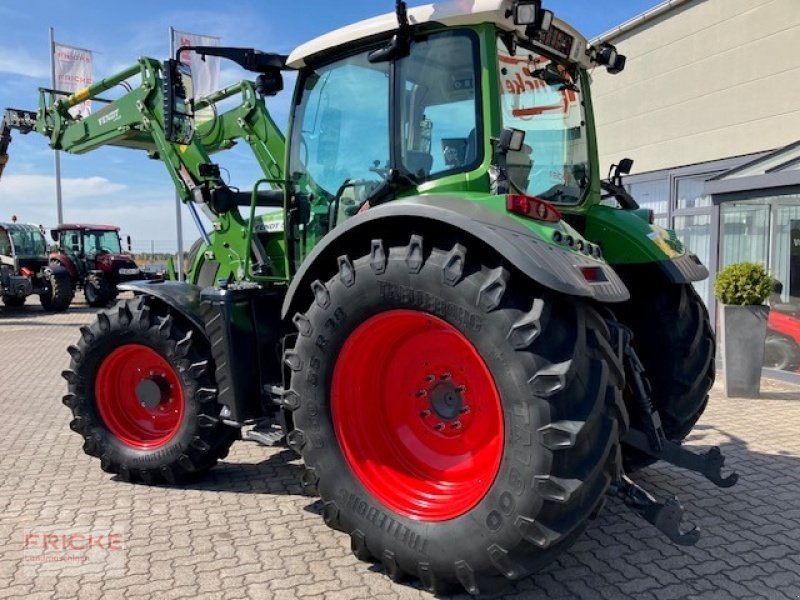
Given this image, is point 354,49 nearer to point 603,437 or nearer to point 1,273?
point 603,437

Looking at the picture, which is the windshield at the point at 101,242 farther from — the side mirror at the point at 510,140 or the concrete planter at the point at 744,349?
the side mirror at the point at 510,140

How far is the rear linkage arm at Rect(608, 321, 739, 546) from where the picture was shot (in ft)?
8.89

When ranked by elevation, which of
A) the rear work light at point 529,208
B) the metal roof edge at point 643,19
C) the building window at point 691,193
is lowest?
the rear work light at point 529,208

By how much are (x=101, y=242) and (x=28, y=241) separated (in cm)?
182

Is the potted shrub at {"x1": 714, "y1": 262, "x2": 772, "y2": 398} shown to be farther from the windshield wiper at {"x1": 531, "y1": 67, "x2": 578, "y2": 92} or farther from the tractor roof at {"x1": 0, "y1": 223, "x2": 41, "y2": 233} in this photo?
the tractor roof at {"x1": 0, "y1": 223, "x2": 41, "y2": 233}

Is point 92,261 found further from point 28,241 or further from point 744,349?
point 744,349

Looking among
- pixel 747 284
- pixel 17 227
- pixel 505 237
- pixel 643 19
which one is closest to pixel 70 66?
pixel 17 227

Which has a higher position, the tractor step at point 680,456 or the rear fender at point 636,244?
the rear fender at point 636,244

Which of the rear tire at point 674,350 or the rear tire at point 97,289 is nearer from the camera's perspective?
the rear tire at point 674,350

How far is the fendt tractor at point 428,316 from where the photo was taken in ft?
8.52

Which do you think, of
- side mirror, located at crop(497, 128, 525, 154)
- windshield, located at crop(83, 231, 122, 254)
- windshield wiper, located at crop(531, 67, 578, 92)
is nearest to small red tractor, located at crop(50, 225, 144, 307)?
windshield, located at crop(83, 231, 122, 254)

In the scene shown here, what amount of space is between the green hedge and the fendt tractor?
10.7 ft

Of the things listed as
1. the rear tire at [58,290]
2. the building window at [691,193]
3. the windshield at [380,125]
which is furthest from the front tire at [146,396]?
the rear tire at [58,290]

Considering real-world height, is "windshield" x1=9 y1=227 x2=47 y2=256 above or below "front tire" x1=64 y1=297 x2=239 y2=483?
above
